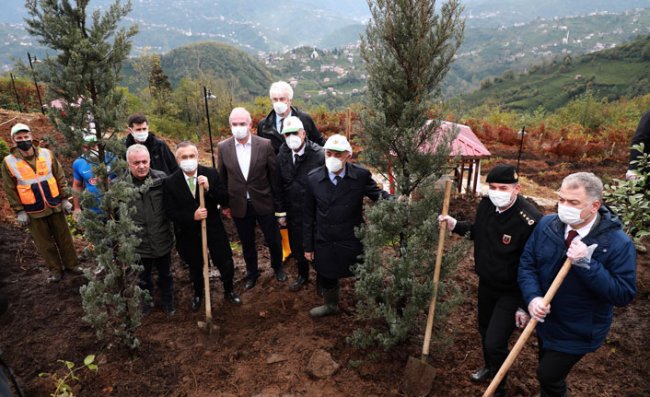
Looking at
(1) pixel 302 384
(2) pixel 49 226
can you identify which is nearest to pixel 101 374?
(1) pixel 302 384

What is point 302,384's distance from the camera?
3.58 meters

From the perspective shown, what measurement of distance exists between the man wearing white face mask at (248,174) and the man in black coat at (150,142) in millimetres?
811

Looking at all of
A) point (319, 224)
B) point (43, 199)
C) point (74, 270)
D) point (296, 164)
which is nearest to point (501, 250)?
point (319, 224)

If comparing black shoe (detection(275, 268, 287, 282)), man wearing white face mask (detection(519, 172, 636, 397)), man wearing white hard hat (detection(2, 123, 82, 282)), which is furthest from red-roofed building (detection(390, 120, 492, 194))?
man wearing white hard hat (detection(2, 123, 82, 282))

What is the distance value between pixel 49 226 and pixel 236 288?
284cm

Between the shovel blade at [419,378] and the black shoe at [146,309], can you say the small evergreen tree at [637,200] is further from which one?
the black shoe at [146,309]

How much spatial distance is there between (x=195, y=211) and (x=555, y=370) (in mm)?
3734

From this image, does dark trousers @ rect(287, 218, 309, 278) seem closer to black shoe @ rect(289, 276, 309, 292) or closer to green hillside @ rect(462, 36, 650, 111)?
black shoe @ rect(289, 276, 309, 292)

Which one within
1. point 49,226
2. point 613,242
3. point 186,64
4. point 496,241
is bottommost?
point 49,226

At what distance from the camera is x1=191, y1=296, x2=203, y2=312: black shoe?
479cm

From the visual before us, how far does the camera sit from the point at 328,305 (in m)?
4.55

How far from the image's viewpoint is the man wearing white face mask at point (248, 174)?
4.67 metres

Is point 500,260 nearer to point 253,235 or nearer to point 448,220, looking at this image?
point 448,220

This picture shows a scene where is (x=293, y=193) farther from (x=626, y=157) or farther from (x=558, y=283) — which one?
(x=626, y=157)
